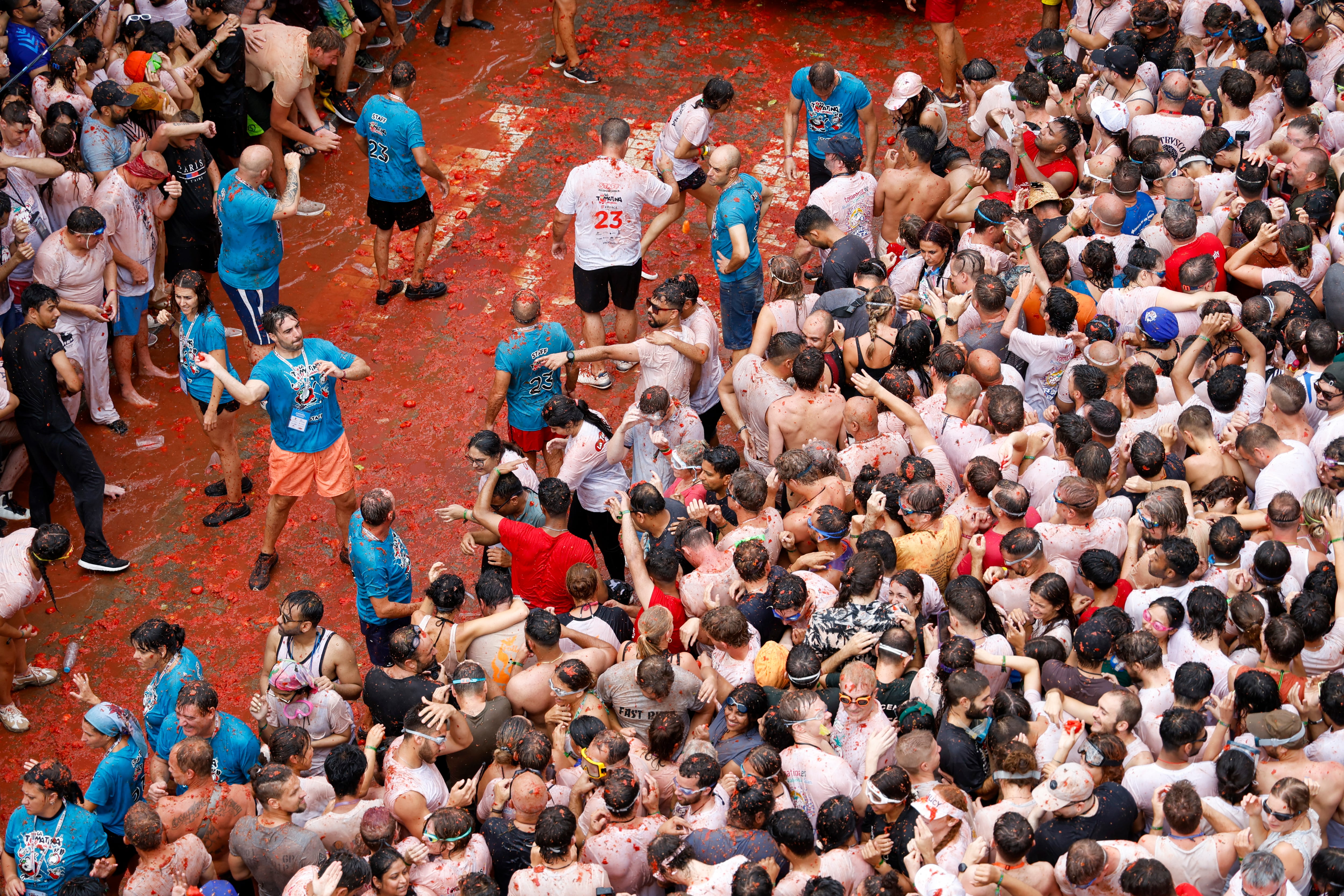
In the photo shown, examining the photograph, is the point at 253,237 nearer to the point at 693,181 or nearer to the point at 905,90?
the point at 693,181

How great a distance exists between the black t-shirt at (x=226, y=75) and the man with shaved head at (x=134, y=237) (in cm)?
153

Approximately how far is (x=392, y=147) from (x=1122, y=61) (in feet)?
20.4

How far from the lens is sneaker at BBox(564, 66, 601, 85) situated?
1340 centimetres

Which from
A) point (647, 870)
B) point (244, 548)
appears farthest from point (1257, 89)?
point (244, 548)

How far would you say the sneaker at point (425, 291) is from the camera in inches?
438

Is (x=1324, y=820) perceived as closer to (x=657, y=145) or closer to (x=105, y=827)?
(x=105, y=827)

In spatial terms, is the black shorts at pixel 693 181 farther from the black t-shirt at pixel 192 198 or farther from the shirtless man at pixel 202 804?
the shirtless man at pixel 202 804

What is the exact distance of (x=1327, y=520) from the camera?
6332 millimetres

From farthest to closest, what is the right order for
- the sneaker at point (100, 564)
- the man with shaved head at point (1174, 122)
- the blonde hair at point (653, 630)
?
the man with shaved head at point (1174, 122)
the sneaker at point (100, 564)
the blonde hair at point (653, 630)

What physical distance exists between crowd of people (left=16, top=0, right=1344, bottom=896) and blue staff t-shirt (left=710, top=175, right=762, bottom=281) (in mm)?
54

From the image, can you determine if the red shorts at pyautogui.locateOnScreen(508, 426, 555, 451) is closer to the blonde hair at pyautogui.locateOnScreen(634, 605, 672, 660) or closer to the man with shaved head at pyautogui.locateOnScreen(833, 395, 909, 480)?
the man with shaved head at pyautogui.locateOnScreen(833, 395, 909, 480)

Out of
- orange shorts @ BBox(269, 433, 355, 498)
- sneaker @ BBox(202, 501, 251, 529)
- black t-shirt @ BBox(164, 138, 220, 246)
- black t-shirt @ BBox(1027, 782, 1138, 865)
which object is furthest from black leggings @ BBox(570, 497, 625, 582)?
black t-shirt @ BBox(164, 138, 220, 246)

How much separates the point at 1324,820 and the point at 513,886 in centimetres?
359

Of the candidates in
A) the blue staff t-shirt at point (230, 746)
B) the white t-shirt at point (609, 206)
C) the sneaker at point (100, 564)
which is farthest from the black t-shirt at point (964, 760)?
the sneaker at point (100, 564)
